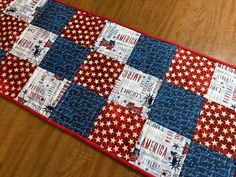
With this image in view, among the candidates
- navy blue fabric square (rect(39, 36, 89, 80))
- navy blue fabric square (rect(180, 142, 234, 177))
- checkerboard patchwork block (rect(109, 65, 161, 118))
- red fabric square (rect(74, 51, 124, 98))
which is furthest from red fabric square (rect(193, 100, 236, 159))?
navy blue fabric square (rect(39, 36, 89, 80))

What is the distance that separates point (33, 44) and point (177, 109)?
879 millimetres

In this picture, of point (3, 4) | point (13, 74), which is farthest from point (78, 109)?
point (3, 4)

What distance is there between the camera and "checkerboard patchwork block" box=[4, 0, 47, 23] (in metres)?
1.59

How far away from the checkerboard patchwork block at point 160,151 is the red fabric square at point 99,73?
0.30 m

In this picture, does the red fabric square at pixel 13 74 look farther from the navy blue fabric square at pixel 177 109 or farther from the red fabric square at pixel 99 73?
the navy blue fabric square at pixel 177 109

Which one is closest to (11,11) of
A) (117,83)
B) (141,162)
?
(117,83)

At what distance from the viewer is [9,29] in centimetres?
156

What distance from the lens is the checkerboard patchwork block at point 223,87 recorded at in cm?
127

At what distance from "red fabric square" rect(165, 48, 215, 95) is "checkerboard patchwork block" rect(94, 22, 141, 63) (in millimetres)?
250

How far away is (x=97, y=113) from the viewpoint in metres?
1.30

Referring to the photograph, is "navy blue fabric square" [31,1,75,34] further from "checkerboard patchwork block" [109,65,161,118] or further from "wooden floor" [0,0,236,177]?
"checkerboard patchwork block" [109,65,161,118]

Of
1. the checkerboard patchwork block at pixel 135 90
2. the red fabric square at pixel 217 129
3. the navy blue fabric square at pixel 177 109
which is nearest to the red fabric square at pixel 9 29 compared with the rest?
the checkerboard patchwork block at pixel 135 90

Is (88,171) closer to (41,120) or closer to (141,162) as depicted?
(141,162)

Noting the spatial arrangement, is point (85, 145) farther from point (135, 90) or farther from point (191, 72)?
point (191, 72)
